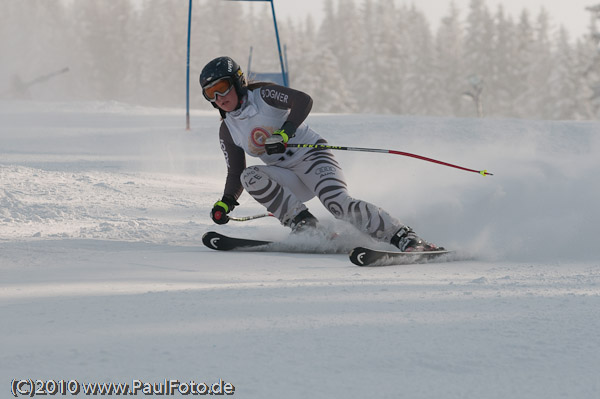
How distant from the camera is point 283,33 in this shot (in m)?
60.4

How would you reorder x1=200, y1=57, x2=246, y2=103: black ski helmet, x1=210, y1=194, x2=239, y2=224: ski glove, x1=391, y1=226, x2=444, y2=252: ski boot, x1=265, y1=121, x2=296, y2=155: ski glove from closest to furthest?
x1=391, y1=226, x2=444, y2=252: ski boot
x1=265, y1=121, x2=296, y2=155: ski glove
x1=200, y1=57, x2=246, y2=103: black ski helmet
x1=210, y1=194, x2=239, y2=224: ski glove

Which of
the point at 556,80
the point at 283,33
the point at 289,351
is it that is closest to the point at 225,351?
the point at 289,351

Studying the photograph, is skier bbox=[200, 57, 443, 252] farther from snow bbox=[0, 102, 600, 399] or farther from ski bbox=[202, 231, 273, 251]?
snow bbox=[0, 102, 600, 399]

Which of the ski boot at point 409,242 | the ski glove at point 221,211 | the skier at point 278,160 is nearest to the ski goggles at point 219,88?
the skier at point 278,160

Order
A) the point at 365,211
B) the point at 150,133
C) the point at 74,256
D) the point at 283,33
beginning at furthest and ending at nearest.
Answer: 1. the point at 283,33
2. the point at 150,133
3. the point at 365,211
4. the point at 74,256

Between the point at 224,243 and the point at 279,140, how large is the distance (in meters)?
0.71

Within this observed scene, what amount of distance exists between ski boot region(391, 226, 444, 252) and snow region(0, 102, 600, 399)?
209 millimetres

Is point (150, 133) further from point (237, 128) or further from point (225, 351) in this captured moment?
point (225, 351)

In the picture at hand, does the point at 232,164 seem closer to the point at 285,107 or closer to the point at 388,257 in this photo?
the point at 285,107

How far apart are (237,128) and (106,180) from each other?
334 cm

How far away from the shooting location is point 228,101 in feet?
13.6

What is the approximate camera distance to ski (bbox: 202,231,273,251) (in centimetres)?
407

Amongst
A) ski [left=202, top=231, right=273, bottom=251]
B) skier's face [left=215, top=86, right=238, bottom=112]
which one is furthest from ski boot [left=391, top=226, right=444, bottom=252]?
skier's face [left=215, top=86, right=238, bottom=112]

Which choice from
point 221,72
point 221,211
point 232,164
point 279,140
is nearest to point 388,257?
point 279,140
